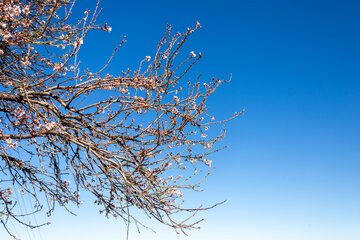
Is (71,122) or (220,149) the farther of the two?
(71,122)

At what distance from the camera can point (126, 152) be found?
202 inches

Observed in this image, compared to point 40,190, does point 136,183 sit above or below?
below

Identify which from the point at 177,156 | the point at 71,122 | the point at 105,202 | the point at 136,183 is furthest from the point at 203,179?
the point at 71,122

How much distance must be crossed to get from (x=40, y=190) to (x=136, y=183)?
2210 millimetres

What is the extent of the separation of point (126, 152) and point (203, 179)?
4.26ft

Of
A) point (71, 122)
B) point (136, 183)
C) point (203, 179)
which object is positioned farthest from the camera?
point (71, 122)

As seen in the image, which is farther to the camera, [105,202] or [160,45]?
[105,202]

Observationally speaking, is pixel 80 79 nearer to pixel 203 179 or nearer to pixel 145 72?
pixel 145 72

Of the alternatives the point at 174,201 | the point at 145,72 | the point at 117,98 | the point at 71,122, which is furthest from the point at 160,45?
the point at 174,201

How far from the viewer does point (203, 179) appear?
185 inches

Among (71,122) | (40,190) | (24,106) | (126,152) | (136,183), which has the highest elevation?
(24,106)

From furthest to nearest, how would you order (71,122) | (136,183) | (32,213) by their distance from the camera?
(32,213), (71,122), (136,183)

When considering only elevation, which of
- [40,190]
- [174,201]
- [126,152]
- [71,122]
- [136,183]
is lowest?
[174,201]

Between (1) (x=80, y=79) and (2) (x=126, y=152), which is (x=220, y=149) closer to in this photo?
(2) (x=126, y=152)
